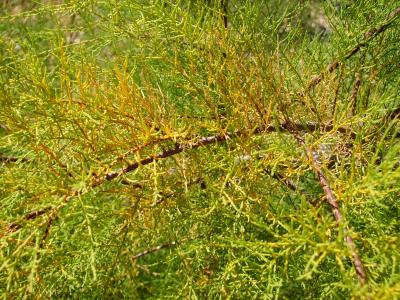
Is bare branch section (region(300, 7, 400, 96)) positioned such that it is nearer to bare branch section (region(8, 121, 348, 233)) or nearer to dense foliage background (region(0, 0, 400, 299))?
dense foliage background (region(0, 0, 400, 299))

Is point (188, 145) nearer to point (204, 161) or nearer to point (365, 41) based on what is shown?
point (204, 161)

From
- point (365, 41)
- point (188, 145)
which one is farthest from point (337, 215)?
point (365, 41)

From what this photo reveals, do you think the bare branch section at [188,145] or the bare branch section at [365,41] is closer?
the bare branch section at [188,145]

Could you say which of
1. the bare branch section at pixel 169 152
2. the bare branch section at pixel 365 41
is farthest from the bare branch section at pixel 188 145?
the bare branch section at pixel 365 41

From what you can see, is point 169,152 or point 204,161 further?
point 204,161

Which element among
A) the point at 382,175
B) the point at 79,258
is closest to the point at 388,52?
the point at 382,175

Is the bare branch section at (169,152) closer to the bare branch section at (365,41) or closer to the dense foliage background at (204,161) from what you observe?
the dense foliage background at (204,161)

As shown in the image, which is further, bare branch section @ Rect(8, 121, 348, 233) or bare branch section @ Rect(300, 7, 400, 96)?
bare branch section @ Rect(300, 7, 400, 96)

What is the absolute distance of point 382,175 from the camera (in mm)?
905

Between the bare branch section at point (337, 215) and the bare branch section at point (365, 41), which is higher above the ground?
the bare branch section at point (365, 41)

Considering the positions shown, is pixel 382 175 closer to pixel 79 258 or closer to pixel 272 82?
pixel 272 82

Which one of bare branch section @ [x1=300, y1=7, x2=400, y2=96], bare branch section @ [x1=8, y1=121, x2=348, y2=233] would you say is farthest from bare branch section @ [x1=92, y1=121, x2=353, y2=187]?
bare branch section @ [x1=300, y1=7, x2=400, y2=96]

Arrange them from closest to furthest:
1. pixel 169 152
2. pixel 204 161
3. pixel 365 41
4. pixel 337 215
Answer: pixel 337 215, pixel 169 152, pixel 204 161, pixel 365 41

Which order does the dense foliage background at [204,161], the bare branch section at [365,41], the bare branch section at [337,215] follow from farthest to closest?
the bare branch section at [365,41], the dense foliage background at [204,161], the bare branch section at [337,215]
